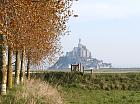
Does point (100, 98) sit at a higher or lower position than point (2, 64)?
lower

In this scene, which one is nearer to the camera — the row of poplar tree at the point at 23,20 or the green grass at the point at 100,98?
the row of poplar tree at the point at 23,20

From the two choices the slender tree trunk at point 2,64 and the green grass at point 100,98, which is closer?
the slender tree trunk at point 2,64

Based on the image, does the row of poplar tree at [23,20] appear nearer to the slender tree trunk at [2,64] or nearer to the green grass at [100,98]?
the slender tree trunk at [2,64]

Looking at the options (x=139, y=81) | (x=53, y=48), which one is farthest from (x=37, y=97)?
(x=139, y=81)

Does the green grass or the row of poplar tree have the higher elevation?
the row of poplar tree

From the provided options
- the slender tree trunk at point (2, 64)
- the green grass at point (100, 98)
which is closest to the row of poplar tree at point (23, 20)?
the slender tree trunk at point (2, 64)

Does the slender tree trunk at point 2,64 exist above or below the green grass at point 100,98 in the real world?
above

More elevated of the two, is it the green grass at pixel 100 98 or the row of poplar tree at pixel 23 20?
the row of poplar tree at pixel 23 20

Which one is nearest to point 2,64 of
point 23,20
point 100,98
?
point 23,20

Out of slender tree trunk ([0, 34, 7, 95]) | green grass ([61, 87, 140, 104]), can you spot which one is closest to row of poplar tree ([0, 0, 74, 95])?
slender tree trunk ([0, 34, 7, 95])

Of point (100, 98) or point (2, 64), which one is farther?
point (100, 98)

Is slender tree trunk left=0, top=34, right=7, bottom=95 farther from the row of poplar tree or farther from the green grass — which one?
the green grass

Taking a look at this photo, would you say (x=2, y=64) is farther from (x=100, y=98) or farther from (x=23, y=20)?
(x=100, y=98)

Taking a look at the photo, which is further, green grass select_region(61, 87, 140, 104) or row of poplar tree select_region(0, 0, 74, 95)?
green grass select_region(61, 87, 140, 104)
